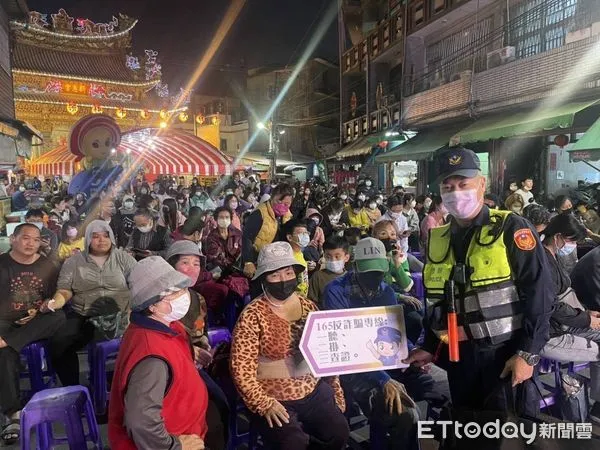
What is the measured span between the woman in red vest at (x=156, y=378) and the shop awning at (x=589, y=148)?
741 cm

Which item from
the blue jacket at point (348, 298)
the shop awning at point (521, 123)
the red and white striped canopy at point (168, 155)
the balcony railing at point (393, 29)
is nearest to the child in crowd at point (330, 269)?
the blue jacket at point (348, 298)

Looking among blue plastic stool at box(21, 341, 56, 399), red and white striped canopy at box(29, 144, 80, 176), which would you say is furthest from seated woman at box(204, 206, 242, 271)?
red and white striped canopy at box(29, 144, 80, 176)

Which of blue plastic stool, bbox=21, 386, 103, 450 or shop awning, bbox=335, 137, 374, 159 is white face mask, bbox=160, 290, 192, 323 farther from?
shop awning, bbox=335, 137, 374, 159

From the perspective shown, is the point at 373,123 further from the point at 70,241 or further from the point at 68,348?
the point at 68,348

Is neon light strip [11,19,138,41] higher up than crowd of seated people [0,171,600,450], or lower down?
higher up

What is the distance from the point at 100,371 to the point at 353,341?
8.28 ft

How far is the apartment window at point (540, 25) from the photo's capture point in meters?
11.2

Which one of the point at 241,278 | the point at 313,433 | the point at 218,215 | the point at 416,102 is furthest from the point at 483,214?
the point at 416,102

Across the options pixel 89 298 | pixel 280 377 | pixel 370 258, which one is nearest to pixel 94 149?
pixel 89 298

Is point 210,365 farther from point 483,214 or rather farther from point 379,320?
point 483,214

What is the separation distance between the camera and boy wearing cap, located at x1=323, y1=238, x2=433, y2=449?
2990mm

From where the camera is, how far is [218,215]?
6.70 metres

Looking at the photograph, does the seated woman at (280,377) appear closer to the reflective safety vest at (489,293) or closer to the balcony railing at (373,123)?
the reflective safety vest at (489,293)

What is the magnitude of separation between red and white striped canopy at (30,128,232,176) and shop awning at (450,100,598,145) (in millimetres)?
6848
